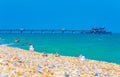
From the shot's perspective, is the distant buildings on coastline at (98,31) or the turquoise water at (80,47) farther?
the distant buildings on coastline at (98,31)

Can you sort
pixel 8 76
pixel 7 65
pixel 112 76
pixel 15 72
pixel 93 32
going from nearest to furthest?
pixel 8 76
pixel 15 72
pixel 7 65
pixel 112 76
pixel 93 32

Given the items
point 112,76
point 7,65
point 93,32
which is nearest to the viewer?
point 7,65

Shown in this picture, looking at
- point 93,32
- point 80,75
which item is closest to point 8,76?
point 80,75

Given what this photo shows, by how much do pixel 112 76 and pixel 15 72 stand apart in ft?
14.2

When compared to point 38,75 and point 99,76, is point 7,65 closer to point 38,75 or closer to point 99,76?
point 38,75

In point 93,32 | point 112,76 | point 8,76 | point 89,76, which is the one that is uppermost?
point 93,32

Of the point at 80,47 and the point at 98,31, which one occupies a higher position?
the point at 98,31

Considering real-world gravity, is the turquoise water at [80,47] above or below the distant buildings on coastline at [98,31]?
below

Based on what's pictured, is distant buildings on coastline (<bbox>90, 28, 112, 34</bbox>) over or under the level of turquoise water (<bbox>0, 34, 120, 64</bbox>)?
over

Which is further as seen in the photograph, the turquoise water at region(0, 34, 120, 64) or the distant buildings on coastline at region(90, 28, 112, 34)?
the distant buildings on coastline at region(90, 28, 112, 34)

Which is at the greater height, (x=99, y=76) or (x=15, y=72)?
(x=99, y=76)

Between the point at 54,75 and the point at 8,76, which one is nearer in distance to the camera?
the point at 8,76

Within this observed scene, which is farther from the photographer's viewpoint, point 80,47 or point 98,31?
point 98,31

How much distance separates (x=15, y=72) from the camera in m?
9.04
